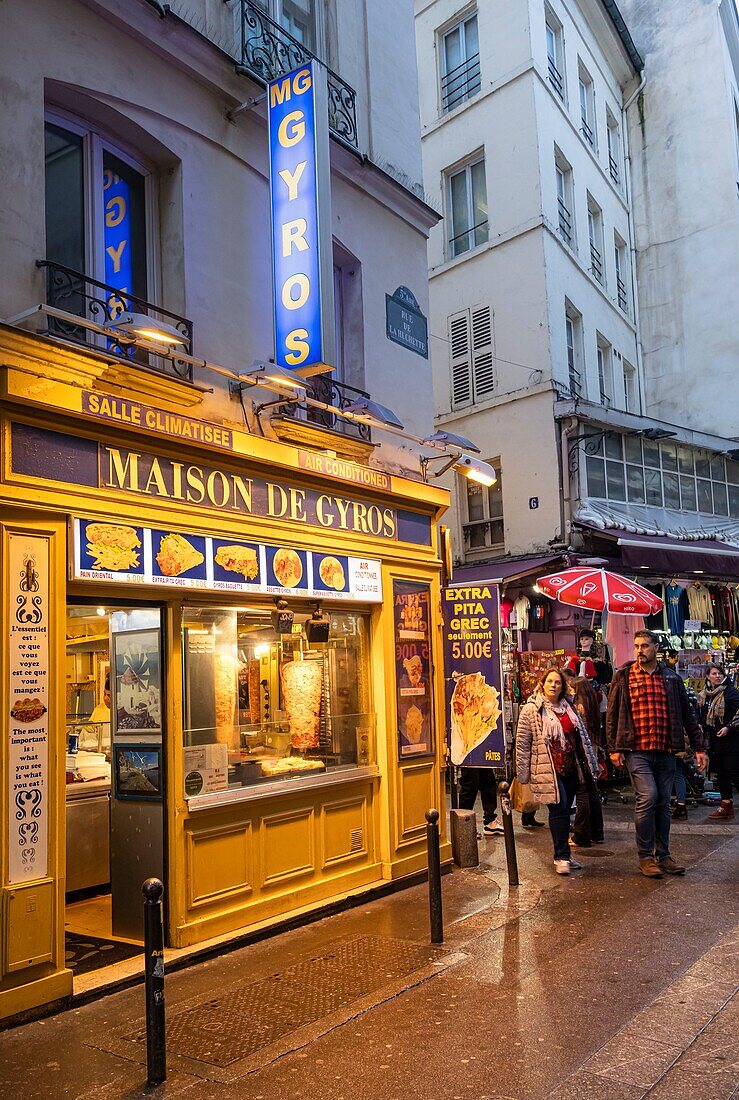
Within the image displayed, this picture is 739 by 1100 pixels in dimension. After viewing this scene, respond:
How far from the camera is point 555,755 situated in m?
9.16

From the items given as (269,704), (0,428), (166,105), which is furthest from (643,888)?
(166,105)

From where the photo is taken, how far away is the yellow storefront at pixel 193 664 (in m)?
5.94

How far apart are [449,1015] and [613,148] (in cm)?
2350

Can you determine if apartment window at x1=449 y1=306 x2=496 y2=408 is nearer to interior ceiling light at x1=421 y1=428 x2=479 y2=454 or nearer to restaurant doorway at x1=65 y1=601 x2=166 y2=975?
interior ceiling light at x1=421 y1=428 x2=479 y2=454

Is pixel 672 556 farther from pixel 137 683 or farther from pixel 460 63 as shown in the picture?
pixel 137 683

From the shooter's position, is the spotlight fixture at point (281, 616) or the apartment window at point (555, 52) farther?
the apartment window at point (555, 52)

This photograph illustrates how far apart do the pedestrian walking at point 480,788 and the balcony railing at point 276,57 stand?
727 centimetres

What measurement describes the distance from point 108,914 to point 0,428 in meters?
4.55

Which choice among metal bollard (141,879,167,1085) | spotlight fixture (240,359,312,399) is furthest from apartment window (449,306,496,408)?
metal bollard (141,879,167,1085)

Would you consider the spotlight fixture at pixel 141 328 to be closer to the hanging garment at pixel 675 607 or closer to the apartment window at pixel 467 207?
the hanging garment at pixel 675 607

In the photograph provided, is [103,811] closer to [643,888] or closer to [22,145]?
[643,888]

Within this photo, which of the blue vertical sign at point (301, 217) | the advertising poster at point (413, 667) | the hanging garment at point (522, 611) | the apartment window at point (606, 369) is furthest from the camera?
the apartment window at point (606, 369)

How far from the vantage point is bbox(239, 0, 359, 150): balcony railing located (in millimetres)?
8742

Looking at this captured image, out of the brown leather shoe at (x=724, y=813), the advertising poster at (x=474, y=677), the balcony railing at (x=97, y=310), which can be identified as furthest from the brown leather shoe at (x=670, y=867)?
the balcony railing at (x=97, y=310)
